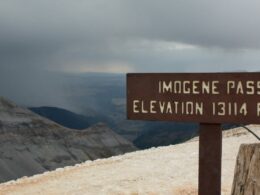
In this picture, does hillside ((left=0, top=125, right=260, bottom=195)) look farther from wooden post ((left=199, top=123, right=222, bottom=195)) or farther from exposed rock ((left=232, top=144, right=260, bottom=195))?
exposed rock ((left=232, top=144, right=260, bottom=195))

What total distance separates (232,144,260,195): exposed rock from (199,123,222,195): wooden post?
1.51 m

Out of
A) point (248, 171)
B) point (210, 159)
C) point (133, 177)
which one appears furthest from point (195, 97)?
point (133, 177)

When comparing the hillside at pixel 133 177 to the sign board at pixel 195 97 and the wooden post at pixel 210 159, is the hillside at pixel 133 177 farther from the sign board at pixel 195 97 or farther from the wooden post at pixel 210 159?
the sign board at pixel 195 97

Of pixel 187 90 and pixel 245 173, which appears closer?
pixel 245 173

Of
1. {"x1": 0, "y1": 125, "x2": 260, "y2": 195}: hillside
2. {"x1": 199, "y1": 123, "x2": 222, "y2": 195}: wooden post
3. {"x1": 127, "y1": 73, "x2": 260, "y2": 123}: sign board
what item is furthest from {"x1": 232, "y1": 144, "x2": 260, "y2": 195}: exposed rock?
{"x1": 0, "y1": 125, "x2": 260, "y2": 195}: hillside

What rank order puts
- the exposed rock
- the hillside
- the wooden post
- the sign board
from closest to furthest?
the exposed rock, the sign board, the wooden post, the hillside

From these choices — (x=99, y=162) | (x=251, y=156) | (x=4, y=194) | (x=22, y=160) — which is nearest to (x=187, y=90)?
(x=251, y=156)

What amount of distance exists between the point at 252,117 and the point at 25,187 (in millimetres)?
10206

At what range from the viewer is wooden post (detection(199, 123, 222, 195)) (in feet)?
34.2

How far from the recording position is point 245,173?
8844mm

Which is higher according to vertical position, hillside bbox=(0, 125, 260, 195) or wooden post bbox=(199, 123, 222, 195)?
wooden post bbox=(199, 123, 222, 195)

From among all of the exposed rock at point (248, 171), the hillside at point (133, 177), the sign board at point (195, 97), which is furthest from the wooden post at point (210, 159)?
the hillside at point (133, 177)

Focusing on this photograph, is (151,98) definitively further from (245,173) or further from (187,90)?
(245,173)

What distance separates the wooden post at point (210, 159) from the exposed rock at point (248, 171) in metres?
1.51
